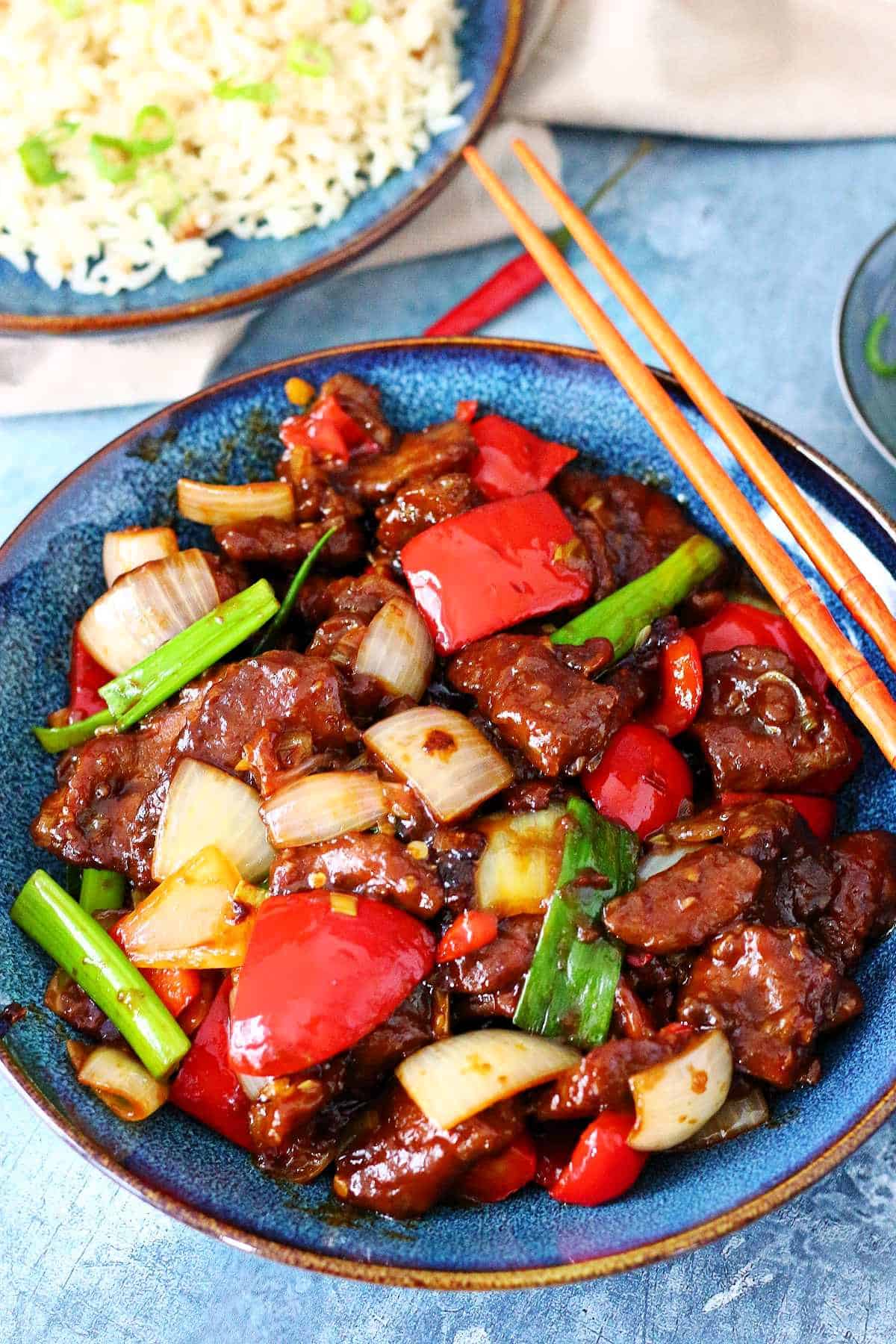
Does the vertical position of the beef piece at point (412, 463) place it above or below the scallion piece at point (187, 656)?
below

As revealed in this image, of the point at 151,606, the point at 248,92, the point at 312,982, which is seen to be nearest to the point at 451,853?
the point at 312,982

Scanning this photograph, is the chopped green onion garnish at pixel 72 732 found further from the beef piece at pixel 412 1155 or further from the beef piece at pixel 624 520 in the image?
the beef piece at pixel 624 520

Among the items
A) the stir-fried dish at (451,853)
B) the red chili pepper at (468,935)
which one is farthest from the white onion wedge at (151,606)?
the red chili pepper at (468,935)

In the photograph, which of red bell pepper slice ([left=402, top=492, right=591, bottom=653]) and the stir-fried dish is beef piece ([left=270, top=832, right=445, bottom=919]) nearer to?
the stir-fried dish

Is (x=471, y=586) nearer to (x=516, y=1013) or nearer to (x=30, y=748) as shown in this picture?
(x=516, y=1013)

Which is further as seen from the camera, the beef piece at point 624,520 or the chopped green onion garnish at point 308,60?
the chopped green onion garnish at point 308,60

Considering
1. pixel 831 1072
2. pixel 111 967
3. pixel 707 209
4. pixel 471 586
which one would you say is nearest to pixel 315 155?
pixel 707 209

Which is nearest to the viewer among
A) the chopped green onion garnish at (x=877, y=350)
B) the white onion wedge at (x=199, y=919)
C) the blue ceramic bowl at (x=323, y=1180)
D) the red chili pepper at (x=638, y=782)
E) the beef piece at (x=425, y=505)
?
the blue ceramic bowl at (x=323, y=1180)
